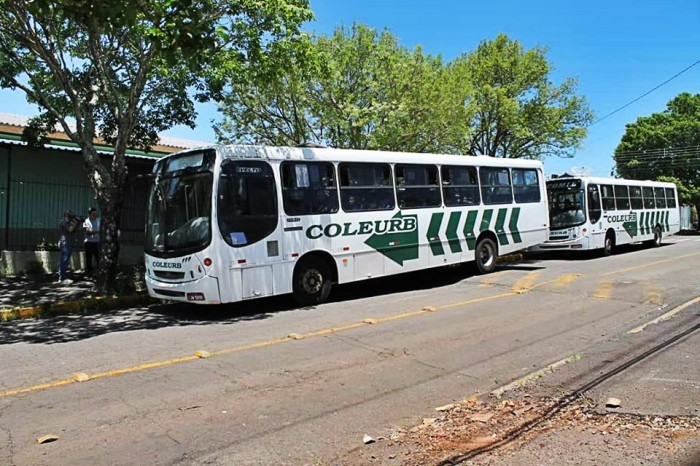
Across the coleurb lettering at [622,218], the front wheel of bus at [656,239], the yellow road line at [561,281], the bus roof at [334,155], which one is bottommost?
the yellow road line at [561,281]

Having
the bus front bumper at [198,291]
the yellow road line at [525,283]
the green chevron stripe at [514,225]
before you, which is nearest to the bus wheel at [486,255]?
the green chevron stripe at [514,225]

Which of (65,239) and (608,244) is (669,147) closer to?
(608,244)

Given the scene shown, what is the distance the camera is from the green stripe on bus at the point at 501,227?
15078 mm

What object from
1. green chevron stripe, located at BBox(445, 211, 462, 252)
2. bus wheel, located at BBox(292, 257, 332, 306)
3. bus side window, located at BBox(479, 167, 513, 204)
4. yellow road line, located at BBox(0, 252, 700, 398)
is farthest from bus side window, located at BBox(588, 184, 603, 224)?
A: bus wheel, located at BBox(292, 257, 332, 306)

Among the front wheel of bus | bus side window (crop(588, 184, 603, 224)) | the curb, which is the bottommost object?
the curb

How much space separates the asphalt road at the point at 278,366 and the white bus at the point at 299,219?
704 millimetres

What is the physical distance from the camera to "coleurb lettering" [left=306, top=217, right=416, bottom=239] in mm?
11188

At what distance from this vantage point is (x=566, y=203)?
19828 mm

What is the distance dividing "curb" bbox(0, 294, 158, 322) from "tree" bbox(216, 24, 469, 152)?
8.77 m

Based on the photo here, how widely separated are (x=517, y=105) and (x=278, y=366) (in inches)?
1012

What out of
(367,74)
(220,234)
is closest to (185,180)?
(220,234)

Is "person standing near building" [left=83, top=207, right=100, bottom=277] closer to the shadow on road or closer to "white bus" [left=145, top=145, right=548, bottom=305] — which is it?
the shadow on road

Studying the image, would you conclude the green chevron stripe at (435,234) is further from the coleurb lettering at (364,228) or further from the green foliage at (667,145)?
the green foliage at (667,145)

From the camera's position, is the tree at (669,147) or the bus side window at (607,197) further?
the tree at (669,147)
